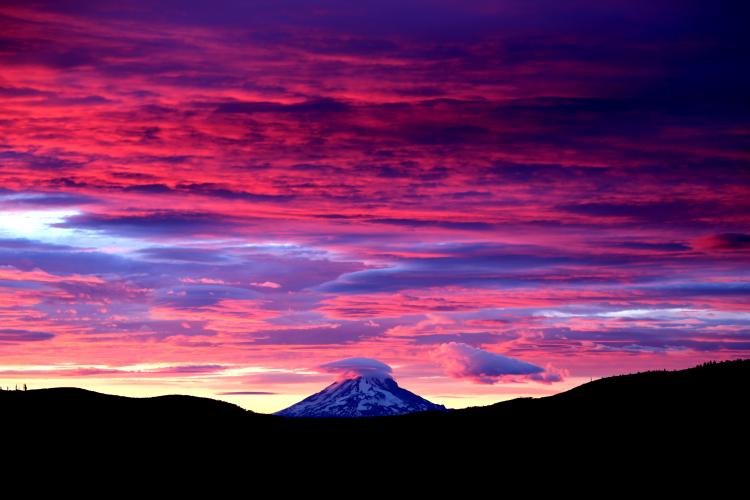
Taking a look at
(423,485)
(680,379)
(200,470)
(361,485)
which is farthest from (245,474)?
(680,379)

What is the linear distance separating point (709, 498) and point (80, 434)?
4049cm

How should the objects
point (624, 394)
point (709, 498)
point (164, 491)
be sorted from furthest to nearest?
point (624, 394) → point (164, 491) → point (709, 498)

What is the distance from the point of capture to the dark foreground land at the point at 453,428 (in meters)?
58.9

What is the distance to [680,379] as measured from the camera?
69.5 m

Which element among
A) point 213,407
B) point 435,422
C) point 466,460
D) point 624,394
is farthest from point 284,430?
point 624,394

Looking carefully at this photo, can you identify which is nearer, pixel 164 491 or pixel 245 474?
pixel 164 491

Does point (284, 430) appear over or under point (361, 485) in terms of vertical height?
over

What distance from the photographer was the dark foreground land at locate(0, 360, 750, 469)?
193ft

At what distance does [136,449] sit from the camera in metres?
63.4

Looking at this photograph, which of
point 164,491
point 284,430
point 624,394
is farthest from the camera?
point 284,430

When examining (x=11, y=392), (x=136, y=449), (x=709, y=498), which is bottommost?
(x=709, y=498)

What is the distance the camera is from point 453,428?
70.9 meters

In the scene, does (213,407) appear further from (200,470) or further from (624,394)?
(624,394)

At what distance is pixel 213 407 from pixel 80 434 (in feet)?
43.1
